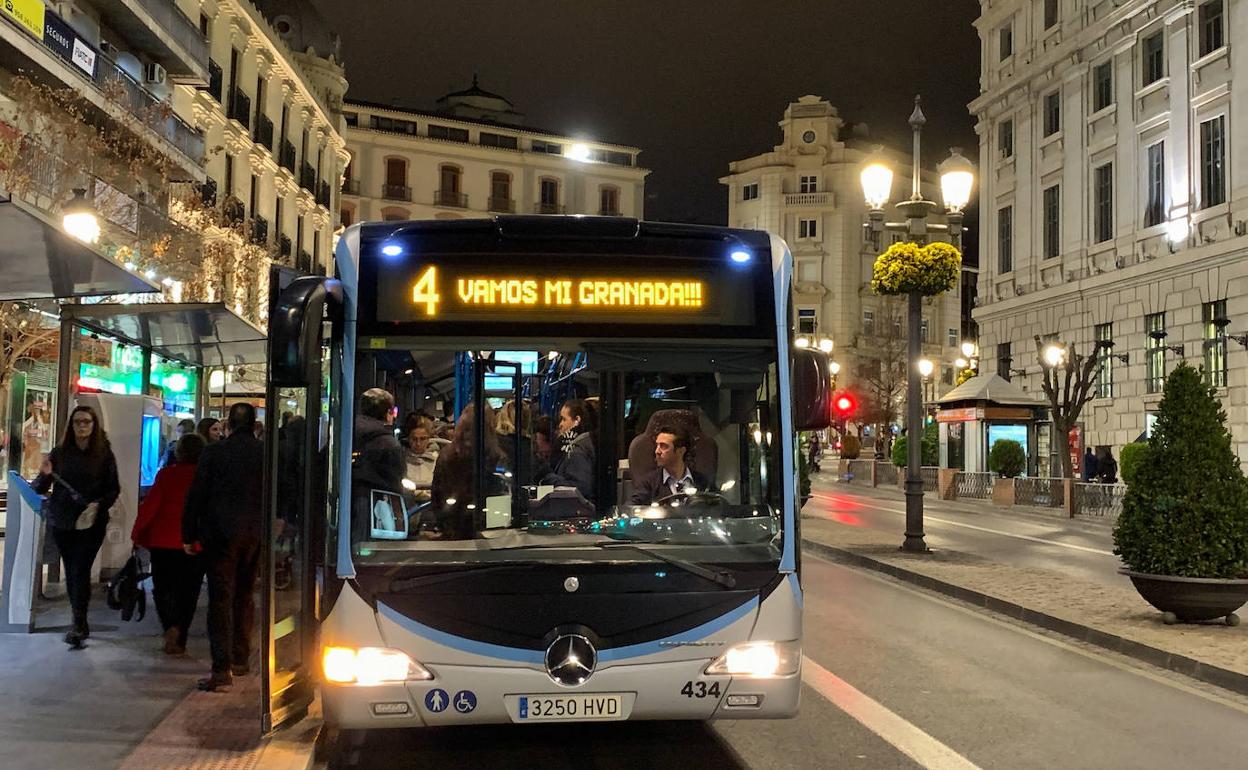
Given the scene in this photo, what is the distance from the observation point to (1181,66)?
3097 cm

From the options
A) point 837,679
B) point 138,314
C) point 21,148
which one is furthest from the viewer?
point 21,148

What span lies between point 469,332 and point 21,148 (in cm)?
1701

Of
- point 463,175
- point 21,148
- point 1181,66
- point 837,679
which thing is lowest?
Result: point 837,679

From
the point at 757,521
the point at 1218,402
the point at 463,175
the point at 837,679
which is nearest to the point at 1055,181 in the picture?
the point at 1218,402

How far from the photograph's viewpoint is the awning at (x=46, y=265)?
6848 millimetres

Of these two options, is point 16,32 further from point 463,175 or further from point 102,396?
point 463,175

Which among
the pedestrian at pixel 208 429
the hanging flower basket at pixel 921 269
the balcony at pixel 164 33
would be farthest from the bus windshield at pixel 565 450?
the balcony at pixel 164 33

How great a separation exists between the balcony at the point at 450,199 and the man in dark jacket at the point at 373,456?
65.9 metres

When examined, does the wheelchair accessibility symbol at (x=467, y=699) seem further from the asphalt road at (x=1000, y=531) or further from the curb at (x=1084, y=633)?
the asphalt road at (x=1000, y=531)

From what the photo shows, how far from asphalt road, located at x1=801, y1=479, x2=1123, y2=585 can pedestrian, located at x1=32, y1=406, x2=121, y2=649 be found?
33.8ft

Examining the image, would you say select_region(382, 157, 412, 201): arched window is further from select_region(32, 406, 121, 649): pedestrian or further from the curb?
select_region(32, 406, 121, 649): pedestrian

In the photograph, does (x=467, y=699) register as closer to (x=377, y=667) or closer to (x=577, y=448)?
(x=377, y=667)

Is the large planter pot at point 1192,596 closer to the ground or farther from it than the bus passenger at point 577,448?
closer to the ground

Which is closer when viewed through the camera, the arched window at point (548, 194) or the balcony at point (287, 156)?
the balcony at point (287, 156)
